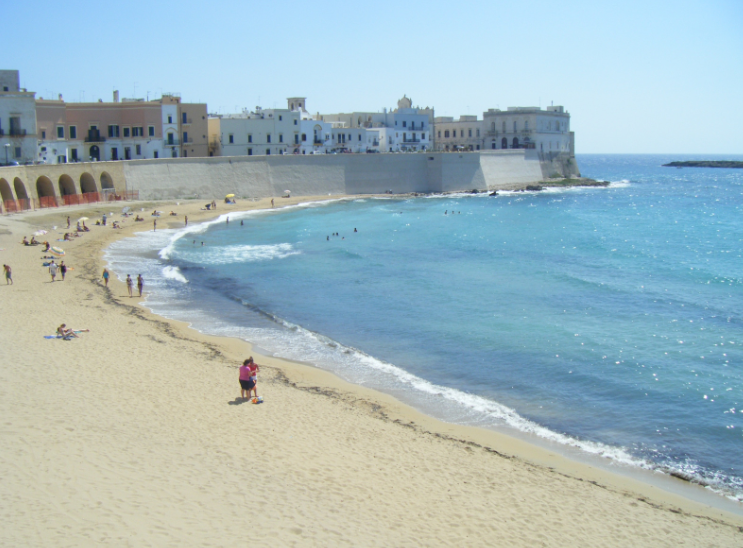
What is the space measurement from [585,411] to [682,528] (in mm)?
5135

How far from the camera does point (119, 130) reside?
59625 mm

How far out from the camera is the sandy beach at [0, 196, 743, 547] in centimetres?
923

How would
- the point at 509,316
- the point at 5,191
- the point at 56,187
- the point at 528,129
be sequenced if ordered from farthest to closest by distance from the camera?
the point at 528,129 → the point at 56,187 → the point at 5,191 → the point at 509,316

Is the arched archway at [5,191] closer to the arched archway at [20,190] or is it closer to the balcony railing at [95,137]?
the arched archway at [20,190]

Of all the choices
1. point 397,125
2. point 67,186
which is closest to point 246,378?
point 67,186

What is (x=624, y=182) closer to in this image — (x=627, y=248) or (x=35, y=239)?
(x=627, y=248)

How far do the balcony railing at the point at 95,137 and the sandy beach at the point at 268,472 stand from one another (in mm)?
44642

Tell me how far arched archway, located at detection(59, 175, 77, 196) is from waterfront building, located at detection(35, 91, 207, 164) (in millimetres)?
3795

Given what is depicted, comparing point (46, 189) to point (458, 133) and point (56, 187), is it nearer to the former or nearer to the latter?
point (56, 187)

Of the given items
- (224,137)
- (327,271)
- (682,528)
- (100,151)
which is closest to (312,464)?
(682,528)

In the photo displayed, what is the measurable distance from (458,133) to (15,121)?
62782 mm

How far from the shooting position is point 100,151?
58.3 m

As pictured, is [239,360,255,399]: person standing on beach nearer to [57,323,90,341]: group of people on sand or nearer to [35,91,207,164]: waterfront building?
[57,323,90,341]: group of people on sand

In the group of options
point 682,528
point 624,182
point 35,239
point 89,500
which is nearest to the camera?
point 89,500
